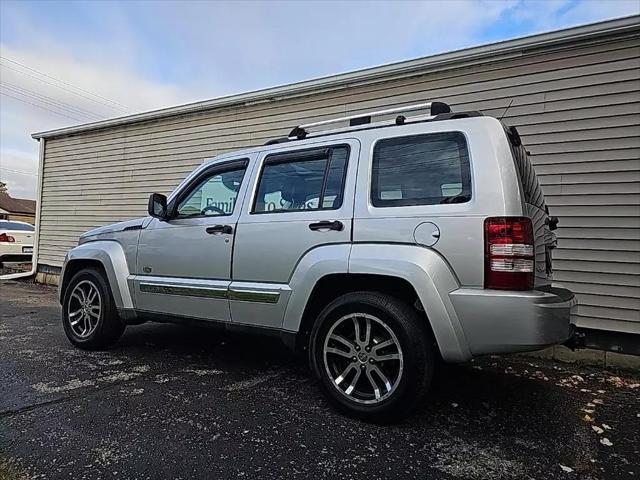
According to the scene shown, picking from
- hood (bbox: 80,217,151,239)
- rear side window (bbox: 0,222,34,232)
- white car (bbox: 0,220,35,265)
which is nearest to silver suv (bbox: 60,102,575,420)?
hood (bbox: 80,217,151,239)

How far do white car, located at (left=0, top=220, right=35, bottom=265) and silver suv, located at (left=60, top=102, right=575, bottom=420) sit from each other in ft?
29.9

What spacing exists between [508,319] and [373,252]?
33.3 inches

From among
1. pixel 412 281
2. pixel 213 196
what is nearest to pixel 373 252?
pixel 412 281

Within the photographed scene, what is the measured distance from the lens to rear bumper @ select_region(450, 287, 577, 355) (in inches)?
86.2

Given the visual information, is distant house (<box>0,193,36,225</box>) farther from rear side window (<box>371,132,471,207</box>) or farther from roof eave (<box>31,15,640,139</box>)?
rear side window (<box>371,132,471,207</box>)

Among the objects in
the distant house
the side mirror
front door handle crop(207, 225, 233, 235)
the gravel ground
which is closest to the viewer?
the gravel ground

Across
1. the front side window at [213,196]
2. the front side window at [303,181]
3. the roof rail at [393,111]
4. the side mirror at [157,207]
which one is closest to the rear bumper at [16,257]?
the side mirror at [157,207]

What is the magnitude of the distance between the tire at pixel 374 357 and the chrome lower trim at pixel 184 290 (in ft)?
2.98

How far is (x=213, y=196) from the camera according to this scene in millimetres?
3631

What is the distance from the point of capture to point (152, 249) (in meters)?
3.72

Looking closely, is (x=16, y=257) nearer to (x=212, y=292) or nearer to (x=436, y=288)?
(x=212, y=292)

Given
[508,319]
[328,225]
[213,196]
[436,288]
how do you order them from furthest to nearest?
1. [213,196]
2. [328,225]
3. [436,288]
4. [508,319]

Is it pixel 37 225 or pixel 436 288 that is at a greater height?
pixel 37 225

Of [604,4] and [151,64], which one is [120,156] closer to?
[151,64]
